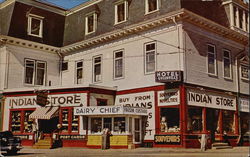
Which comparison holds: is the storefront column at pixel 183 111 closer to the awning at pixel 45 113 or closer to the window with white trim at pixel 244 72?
the window with white trim at pixel 244 72

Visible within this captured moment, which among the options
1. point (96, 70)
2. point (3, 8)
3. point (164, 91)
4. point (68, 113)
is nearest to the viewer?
point (164, 91)

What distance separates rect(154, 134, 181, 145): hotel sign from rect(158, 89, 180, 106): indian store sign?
83.3 inches

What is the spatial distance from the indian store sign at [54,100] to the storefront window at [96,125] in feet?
5.10

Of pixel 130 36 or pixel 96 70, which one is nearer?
pixel 130 36

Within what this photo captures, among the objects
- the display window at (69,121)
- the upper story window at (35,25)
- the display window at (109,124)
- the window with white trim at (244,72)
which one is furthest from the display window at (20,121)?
the window with white trim at (244,72)

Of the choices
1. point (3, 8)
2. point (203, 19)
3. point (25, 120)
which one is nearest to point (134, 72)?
point (203, 19)

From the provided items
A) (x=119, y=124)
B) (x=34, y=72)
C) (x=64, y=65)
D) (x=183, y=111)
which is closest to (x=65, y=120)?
(x=119, y=124)

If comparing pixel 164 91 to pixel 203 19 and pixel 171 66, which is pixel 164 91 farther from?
pixel 203 19

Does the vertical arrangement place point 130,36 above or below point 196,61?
above

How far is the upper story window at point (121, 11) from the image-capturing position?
26.7m

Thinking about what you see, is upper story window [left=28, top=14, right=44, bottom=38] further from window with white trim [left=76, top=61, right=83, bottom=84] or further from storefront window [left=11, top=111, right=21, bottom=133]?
storefront window [left=11, top=111, right=21, bottom=133]

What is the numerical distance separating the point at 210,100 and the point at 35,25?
1685 cm

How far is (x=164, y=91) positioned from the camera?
2259 centimetres

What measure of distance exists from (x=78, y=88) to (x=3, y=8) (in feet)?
39.9
